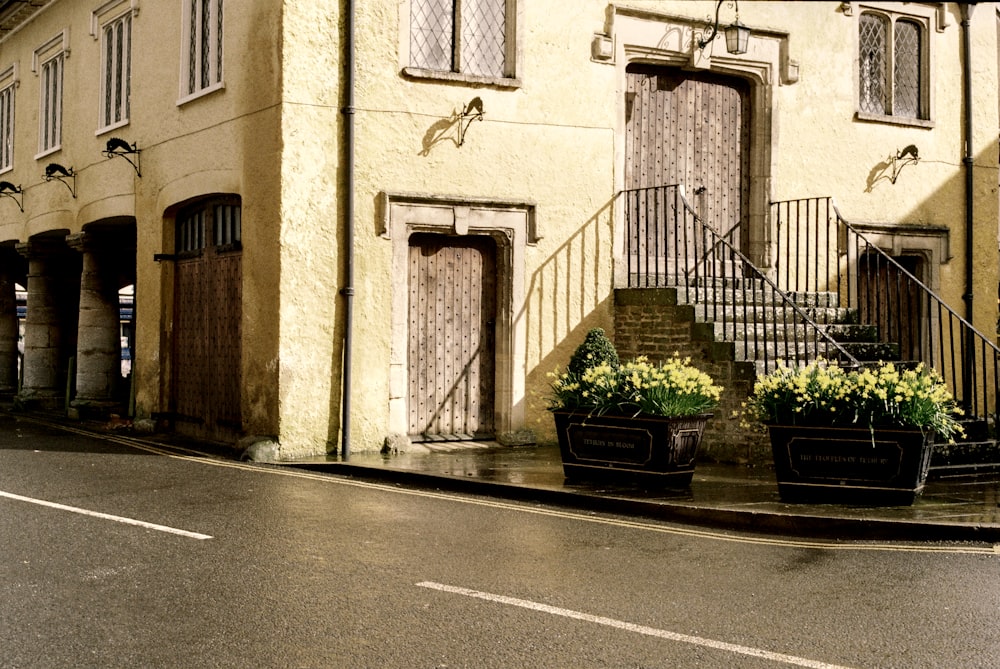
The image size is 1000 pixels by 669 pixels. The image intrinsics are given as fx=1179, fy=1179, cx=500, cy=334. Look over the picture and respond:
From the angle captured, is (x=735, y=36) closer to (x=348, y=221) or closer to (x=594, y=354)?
(x=594, y=354)

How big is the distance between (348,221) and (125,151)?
17.3ft

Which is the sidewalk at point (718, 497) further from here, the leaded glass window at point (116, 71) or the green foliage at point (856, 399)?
the leaded glass window at point (116, 71)

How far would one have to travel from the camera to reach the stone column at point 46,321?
2130 cm

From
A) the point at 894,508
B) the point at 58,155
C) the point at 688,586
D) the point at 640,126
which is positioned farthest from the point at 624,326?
the point at 58,155

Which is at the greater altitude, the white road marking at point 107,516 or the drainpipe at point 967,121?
the drainpipe at point 967,121

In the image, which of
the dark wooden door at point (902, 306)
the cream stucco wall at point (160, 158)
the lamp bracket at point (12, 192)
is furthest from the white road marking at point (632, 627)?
the lamp bracket at point (12, 192)

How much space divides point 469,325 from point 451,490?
3.82m

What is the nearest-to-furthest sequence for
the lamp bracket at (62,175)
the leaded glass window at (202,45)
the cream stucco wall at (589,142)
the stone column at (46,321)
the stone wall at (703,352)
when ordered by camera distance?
the stone wall at (703,352), the cream stucco wall at (589,142), the leaded glass window at (202,45), the lamp bracket at (62,175), the stone column at (46,321)

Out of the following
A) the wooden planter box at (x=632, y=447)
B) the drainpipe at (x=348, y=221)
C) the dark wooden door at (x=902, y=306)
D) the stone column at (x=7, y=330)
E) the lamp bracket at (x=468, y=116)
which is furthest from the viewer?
the stone column at (x=7, y=330)

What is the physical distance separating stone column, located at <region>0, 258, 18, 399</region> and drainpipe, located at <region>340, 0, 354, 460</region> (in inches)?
544

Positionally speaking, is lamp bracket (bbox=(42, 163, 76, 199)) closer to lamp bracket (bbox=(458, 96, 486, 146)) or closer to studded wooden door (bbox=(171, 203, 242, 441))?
studded wooden door (bbox=(171, 203, 242, 441))

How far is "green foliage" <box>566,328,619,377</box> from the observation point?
1258 centimetres

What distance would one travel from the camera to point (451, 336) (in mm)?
14273

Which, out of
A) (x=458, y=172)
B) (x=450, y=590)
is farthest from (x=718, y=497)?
(x=458, y=172)
